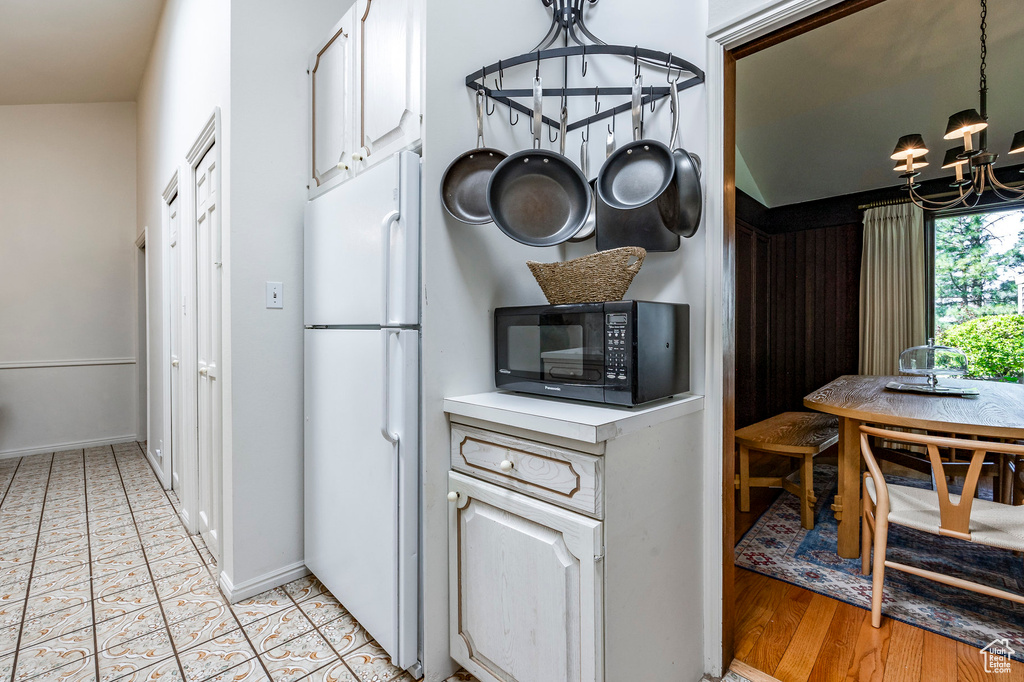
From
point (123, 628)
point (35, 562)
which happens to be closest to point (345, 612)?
point (123, 628)

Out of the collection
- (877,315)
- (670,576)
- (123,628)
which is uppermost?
(877,315)

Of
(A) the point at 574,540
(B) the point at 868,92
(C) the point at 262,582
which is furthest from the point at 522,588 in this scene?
(B) the point at 868,92

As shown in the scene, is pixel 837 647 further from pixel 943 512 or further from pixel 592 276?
pixel 592 276

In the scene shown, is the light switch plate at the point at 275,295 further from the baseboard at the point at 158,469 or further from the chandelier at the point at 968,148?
the chandelier at the point at 968,148

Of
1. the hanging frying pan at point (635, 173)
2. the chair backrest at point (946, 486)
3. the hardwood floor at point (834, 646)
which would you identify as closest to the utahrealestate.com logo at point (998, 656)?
the hardwood floor at point (834, 646)

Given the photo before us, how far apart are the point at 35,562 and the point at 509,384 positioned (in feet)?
8.22

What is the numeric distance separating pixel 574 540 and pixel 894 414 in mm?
1478

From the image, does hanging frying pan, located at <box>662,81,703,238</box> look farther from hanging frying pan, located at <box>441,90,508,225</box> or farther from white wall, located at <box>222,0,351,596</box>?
white wall, located at <box>222,0,351,596</box>

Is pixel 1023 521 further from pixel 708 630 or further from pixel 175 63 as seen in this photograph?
pixel 175 63

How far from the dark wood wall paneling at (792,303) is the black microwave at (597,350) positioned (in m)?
2.92

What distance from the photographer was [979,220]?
11.9 ft

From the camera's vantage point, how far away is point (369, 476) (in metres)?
1.53

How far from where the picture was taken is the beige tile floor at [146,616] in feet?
4.89

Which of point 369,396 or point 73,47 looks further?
point 73,47
